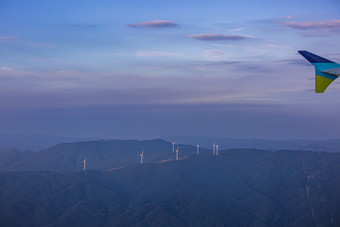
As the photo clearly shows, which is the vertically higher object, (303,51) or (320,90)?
(303,51)

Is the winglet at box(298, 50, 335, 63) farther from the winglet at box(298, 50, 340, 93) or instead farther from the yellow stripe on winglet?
the yellow stripe on winglet

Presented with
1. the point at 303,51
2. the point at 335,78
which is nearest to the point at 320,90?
the point at 335,78

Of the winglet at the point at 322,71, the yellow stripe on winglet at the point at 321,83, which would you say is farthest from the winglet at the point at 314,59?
the yellow stripe on winglet at the point at 321,83

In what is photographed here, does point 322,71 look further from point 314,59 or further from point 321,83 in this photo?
point 314,59

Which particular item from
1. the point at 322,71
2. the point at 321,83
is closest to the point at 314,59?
the point at 322,71

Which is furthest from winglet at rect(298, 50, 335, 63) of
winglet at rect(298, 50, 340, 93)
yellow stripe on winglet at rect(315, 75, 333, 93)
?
yellow stripe on winglet at rect(315, 75, 333, 93)

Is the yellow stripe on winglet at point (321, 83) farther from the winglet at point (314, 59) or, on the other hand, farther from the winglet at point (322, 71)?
the winglet at point (314, 59)

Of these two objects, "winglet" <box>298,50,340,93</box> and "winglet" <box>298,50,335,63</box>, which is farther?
"winglet" <box>298,50,335,63</box>

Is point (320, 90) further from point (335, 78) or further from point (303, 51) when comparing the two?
point (303, 51)
